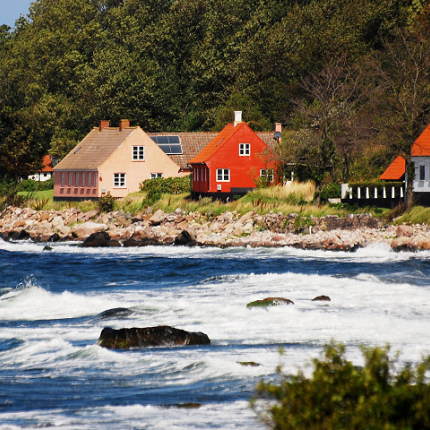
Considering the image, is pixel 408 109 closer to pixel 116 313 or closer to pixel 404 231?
pixel 404 231

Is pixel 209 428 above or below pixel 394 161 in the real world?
below

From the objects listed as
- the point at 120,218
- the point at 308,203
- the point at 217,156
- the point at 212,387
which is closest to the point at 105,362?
the point at 212,387

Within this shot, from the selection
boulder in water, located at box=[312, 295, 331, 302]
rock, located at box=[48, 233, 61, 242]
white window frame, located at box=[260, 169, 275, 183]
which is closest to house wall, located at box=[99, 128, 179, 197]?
white window frame, located at box=[260, 169, 275, 183]

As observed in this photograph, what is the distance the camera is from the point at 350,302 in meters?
20.4

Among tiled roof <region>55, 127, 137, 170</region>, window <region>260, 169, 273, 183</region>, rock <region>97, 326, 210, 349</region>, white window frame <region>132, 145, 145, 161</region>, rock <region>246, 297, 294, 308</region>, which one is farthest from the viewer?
tiled roof <region>55, 127, 137, 170</region>

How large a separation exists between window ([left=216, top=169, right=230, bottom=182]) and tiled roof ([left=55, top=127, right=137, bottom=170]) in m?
11.1

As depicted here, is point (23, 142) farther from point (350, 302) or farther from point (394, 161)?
point (350, 302)

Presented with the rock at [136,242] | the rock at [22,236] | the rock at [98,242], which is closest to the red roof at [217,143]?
the rock at [136,242]

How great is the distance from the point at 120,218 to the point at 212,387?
1591 inches

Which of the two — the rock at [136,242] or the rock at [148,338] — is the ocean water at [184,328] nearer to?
the rock at [148,338]

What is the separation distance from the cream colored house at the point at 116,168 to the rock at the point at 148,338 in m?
46.6

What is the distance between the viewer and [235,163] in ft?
183

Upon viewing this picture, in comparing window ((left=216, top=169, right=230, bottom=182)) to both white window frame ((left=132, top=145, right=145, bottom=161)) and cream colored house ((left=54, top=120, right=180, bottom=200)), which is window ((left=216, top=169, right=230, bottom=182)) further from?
white window frame ((left=132, top=145, right=145, bottom=161))

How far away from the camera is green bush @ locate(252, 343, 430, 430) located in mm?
6918
